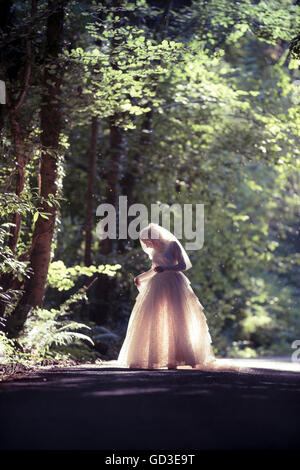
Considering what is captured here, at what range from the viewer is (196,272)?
23.7 m

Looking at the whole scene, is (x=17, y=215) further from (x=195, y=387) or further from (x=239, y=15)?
(x=239, y=15)

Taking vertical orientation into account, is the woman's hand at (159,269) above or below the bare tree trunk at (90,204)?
below

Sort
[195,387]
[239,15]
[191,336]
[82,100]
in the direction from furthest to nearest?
1. [239,15]
2. [82,100]
3. [191,336]
4. [195,387]

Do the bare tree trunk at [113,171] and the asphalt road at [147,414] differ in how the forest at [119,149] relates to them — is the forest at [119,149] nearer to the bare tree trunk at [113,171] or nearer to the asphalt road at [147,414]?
the bare tree trunk at [113,171]

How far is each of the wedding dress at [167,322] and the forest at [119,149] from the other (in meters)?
1.49

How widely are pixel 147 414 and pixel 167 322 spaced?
5.73 m

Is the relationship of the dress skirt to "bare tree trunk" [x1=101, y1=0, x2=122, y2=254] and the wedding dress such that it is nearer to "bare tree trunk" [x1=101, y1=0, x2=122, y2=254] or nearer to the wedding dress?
the wedding dress

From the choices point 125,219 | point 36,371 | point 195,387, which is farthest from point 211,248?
point 195,387

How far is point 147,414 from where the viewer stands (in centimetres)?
603

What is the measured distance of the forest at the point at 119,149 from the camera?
523 inches

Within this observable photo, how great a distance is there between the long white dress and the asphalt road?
2752 mm

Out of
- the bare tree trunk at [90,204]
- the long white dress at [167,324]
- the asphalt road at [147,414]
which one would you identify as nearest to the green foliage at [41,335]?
the long white dress at [167,324]

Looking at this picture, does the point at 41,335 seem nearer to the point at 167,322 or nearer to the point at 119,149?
the point at 167,322
